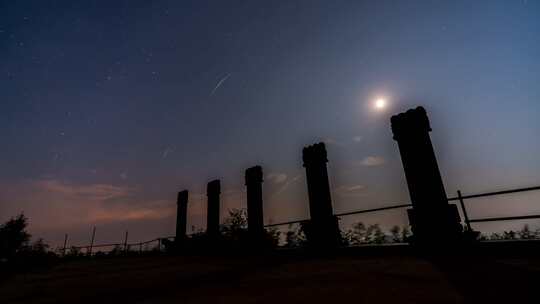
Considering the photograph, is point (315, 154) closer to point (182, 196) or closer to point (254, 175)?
point (254, 175)

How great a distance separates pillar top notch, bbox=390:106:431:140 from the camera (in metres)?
5.68

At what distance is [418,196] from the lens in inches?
213

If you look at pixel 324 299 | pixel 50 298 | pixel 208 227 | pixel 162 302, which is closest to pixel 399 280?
pixel 324 299

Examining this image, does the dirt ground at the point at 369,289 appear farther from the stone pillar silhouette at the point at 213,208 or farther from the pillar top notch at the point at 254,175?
the stone pillar silhouette at the point at 213,208

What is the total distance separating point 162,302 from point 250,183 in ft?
22.9

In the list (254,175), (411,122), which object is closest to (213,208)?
(254,175)

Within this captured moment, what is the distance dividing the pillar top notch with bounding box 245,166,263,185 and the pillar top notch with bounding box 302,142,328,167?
226 centimetres

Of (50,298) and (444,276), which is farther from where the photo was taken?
(50,298)

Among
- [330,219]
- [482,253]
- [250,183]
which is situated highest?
[250,183]

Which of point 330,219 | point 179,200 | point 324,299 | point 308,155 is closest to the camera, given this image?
point 324,299

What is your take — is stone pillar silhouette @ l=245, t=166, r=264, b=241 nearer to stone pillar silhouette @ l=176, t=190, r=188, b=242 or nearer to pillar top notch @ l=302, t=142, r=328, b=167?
pillar top notch @ l=302, t=142, r=328, b=167

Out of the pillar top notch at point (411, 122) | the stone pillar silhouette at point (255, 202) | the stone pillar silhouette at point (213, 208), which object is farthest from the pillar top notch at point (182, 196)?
the pillar top notch at point (411, 122)

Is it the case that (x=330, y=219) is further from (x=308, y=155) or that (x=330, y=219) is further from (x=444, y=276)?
(x=444, y=276)

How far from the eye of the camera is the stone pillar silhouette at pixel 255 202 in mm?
8633
